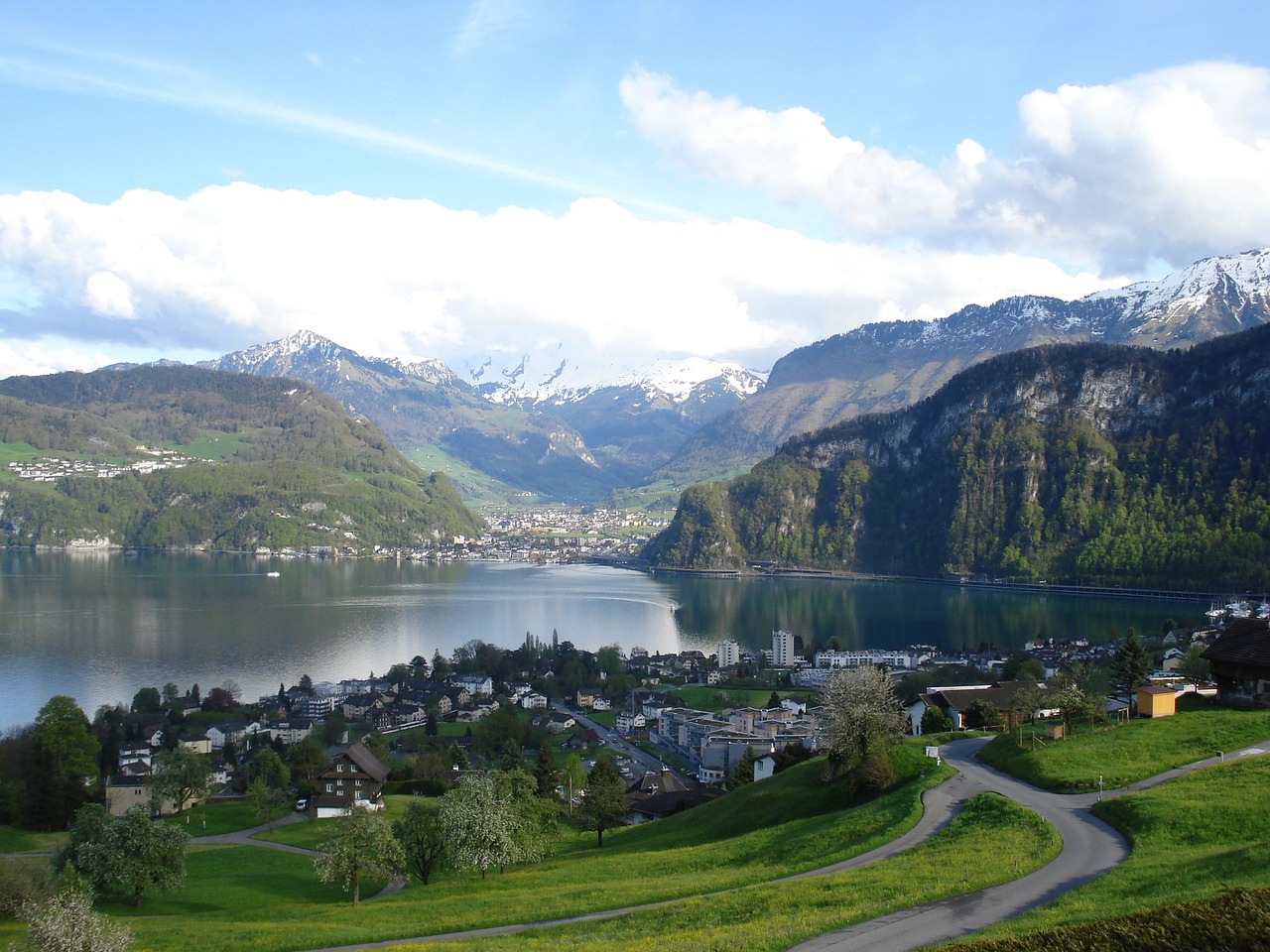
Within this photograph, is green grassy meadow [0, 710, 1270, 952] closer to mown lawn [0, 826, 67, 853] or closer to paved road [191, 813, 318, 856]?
paved road [191, 813, 318, 856]

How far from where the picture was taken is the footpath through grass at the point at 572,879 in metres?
17.2

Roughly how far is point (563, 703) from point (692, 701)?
10471 mm

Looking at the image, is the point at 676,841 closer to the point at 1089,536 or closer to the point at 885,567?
the point at 1089,536

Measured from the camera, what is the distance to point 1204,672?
38.6 metres

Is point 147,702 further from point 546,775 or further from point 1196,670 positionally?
point 1196,670

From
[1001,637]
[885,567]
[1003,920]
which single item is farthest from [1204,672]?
[885,567]

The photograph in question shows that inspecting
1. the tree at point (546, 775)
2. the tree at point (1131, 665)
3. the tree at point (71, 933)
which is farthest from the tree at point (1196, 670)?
the tree at point (71, 933)

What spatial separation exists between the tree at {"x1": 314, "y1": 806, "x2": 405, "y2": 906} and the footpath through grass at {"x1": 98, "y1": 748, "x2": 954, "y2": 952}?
77cm

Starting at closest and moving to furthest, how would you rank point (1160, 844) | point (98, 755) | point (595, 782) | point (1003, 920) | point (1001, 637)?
point (1003, 920)
point (1160, 844)
point (595, 782)
point (98, 755)
point (1001, 637)

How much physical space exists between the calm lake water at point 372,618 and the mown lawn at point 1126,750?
2093 inches

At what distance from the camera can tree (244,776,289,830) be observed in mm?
37438

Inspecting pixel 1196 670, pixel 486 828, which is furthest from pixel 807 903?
pixel 1196 670

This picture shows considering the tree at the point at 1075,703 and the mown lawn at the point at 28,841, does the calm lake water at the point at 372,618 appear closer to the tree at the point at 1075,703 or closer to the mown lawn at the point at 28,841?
the mown lawn at the point at 28,841

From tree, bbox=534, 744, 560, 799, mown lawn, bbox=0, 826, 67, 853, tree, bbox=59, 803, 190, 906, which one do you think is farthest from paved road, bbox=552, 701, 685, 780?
tree, bbox=59, 803, 190, 906
